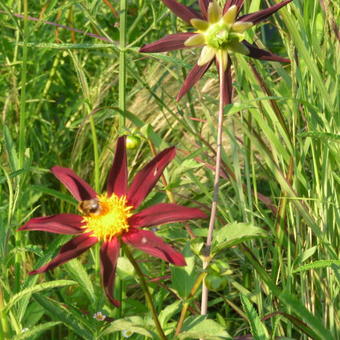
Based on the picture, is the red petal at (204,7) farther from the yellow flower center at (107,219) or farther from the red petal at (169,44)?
the yellow flower center at (107,219)

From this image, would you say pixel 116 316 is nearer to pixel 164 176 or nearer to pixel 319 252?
pixel 164 176

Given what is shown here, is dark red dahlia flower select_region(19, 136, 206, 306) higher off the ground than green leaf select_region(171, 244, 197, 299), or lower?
higher

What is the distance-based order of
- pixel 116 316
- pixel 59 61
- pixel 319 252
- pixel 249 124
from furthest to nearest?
1. pixel 59 61
2. pixel 249 124
3. pixel 319 252
4. pixel 116 316

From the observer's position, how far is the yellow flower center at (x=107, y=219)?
0.73 m

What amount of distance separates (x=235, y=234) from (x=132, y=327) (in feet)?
0.48

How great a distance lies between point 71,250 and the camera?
735 millimetres

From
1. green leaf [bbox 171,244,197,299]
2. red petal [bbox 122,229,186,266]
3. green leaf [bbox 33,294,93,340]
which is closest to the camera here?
red petal [bbox 122,229,186,266]

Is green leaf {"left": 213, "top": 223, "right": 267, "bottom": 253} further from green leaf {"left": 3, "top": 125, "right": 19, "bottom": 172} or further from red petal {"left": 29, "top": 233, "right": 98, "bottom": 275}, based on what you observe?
green leaf {"left": 3, "top": 125, "right": 19, "bottom": 172}

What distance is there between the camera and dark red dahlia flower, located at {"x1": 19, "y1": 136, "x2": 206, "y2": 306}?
0.71m

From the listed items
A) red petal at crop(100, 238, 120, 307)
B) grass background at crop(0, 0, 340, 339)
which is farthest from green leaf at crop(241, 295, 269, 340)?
red petal at crop(100, 238, 120, 307)

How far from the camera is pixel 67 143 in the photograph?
1930 mm

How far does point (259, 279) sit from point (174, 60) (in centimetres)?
38

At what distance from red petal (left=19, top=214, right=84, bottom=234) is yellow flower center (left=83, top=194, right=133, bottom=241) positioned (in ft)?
0.06

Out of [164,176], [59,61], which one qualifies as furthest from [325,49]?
[59,61]
